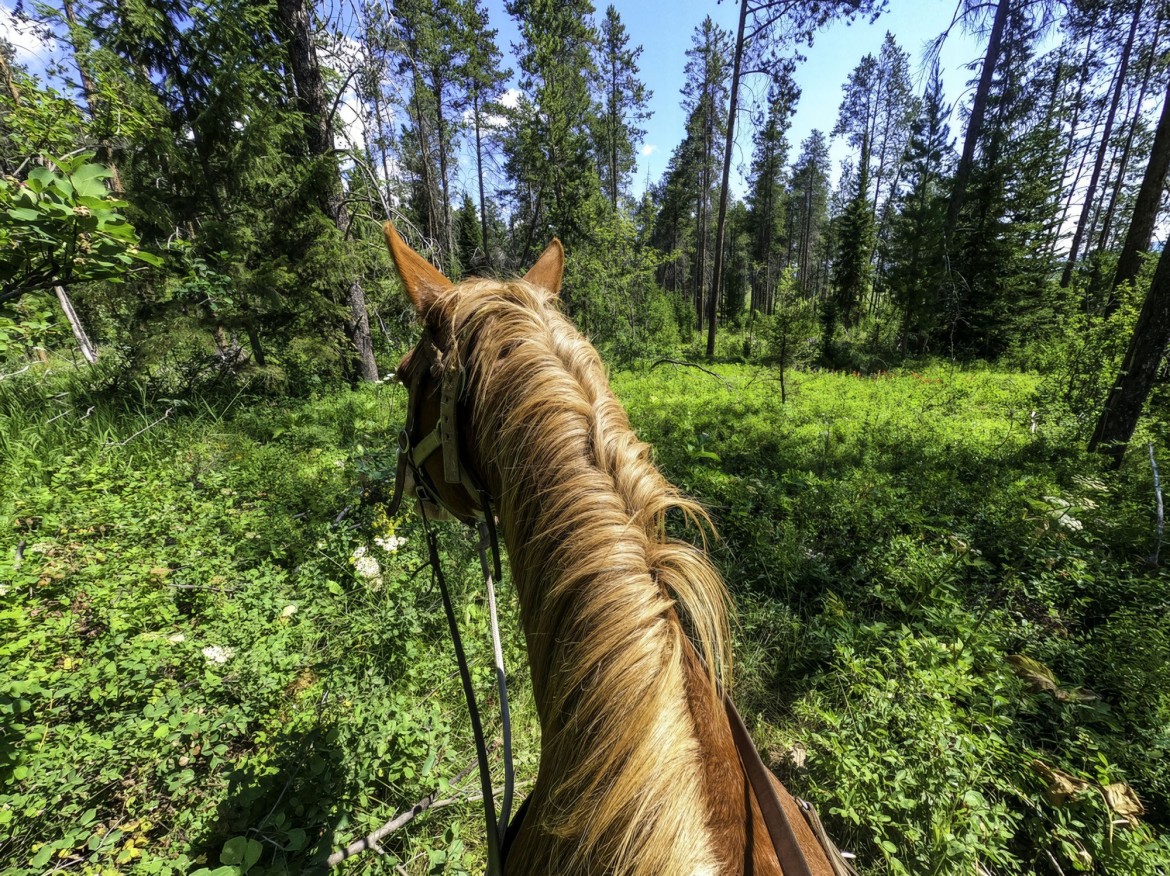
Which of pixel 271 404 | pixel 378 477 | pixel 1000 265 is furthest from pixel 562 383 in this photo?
pixel 1000 265

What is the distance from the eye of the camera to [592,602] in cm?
78

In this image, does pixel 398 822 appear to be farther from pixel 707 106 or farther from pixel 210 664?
pixel 707 106

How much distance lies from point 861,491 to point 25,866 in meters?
5.79

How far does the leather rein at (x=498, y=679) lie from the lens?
78 cm

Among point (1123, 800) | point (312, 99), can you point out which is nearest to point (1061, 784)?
point (1123, 800)

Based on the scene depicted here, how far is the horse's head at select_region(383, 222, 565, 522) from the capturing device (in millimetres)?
1089

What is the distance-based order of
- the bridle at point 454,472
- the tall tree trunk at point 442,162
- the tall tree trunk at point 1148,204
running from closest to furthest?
the bridle at point 454,472, the tall tree trunk at point 1148,204, the tall tree trunk at point 442,162

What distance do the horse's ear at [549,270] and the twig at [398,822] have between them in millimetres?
2314

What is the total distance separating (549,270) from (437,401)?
0.69m

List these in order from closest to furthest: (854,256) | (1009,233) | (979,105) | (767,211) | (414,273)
→ (414,273) < (979,105) < (1009,233) < (854,256) < (767,211)

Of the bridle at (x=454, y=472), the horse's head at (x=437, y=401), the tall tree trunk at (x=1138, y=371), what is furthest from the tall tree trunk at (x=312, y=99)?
the tall tree trunk at (x=1138, y=371)

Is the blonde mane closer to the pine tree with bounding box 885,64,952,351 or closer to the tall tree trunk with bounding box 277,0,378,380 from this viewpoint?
the tall tree trunk with bounding box 277,0,378,380

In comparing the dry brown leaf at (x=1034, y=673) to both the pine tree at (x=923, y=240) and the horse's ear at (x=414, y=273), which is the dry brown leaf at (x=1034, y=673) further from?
the pine tree at (x=923, y=240)

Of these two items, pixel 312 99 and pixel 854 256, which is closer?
pixel 312 99
